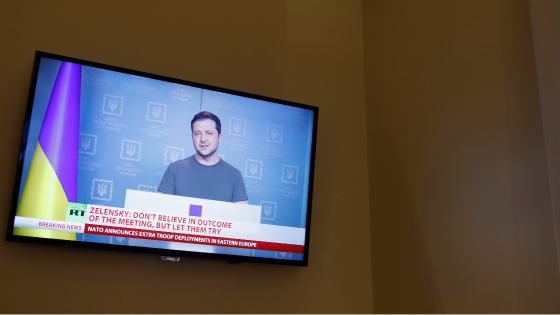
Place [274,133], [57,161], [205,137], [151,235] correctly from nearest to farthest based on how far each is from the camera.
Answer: [57,161] → [151,235] → [205,137] → [274,133]

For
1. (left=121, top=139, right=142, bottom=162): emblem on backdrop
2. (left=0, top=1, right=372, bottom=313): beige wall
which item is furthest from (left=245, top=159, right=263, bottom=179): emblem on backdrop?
(left=121, top=139, right=142, bottom=162): emblem on backdrop

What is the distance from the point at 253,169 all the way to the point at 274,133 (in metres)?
0.25

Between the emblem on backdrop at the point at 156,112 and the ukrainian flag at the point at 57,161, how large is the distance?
343mm

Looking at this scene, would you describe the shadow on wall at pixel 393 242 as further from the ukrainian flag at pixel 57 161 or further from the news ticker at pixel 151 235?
the ukrainian flag at pixel 57 161

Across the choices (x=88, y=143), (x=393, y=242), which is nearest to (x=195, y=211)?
(x=88, y=143)

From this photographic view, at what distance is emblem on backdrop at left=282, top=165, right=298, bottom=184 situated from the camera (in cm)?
269

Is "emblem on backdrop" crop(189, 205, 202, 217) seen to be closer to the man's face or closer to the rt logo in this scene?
the man's face

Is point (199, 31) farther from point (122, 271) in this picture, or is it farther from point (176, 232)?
point (122, 271)

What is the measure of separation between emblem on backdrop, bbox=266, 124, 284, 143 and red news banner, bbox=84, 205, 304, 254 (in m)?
0.51

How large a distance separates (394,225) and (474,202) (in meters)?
0.60

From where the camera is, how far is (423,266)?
104 inches

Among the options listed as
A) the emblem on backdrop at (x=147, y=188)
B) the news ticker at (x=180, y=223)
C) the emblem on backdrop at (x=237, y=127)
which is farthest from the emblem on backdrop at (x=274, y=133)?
the emblem on backdrop at (x=147, y=188)

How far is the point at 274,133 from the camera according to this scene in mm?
2699

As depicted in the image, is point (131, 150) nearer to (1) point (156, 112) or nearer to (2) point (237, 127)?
(1) point (156, 112)
